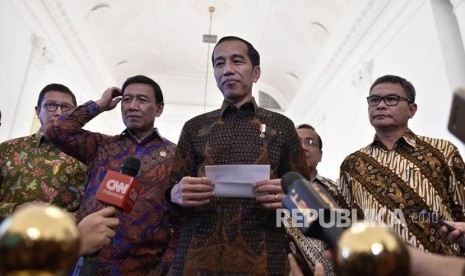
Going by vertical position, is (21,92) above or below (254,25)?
below

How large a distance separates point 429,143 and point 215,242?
114 cm

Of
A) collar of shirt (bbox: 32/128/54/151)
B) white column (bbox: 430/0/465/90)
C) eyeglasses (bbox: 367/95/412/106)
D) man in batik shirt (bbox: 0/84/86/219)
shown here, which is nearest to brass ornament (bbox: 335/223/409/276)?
eyeglasses (bbox: 367/95/412/106)

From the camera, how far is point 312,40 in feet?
24.7

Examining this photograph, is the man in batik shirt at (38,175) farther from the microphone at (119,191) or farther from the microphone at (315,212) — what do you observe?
the microphone at (315,212)

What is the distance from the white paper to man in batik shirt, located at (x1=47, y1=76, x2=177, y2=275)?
1.91 feet

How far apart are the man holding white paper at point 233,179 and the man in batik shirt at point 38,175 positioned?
846mm

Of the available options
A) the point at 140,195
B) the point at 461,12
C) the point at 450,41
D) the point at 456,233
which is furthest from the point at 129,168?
the point at 450,41

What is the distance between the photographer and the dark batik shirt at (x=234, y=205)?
1.18 meters

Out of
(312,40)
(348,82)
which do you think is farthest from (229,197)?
(312,40)

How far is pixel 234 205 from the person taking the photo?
4.15 ft

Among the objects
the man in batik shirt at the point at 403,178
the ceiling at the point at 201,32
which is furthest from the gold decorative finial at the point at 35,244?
the ceiling at the point at 201,32

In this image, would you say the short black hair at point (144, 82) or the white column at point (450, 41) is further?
the white column at point (450, 41)

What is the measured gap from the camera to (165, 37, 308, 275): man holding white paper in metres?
1.16

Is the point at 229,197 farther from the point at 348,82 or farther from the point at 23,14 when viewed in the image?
the point at 348,82
